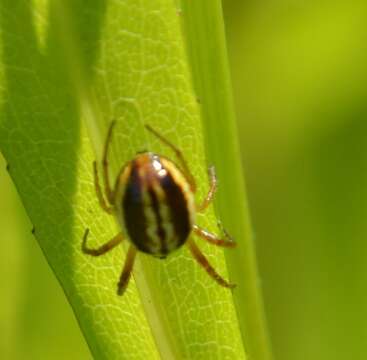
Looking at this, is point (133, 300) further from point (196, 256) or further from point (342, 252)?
point (342, 252)

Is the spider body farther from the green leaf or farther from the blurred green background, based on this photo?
the blurred green background

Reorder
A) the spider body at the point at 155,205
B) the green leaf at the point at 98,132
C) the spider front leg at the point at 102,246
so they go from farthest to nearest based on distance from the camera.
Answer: the spider body at the point at 155,205, the spider front leg at the point at 102,246, the green leaf at the point at 98,132

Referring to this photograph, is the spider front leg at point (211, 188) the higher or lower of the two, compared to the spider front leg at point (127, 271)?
higher

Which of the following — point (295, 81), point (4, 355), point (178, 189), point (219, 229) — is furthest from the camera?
point (295, 81)

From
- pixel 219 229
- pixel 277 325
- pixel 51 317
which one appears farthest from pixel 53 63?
pixel 277 325

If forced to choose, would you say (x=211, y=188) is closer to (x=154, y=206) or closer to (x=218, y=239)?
(x=218, y=239)

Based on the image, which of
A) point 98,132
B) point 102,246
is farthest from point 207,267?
point 98,132

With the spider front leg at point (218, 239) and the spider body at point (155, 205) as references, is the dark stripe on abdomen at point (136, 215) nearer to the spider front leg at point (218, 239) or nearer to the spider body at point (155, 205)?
the spider body at point (155, 205)

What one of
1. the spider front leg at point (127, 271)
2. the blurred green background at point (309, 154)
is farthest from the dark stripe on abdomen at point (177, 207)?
the blurred green background at point (309, 154)
